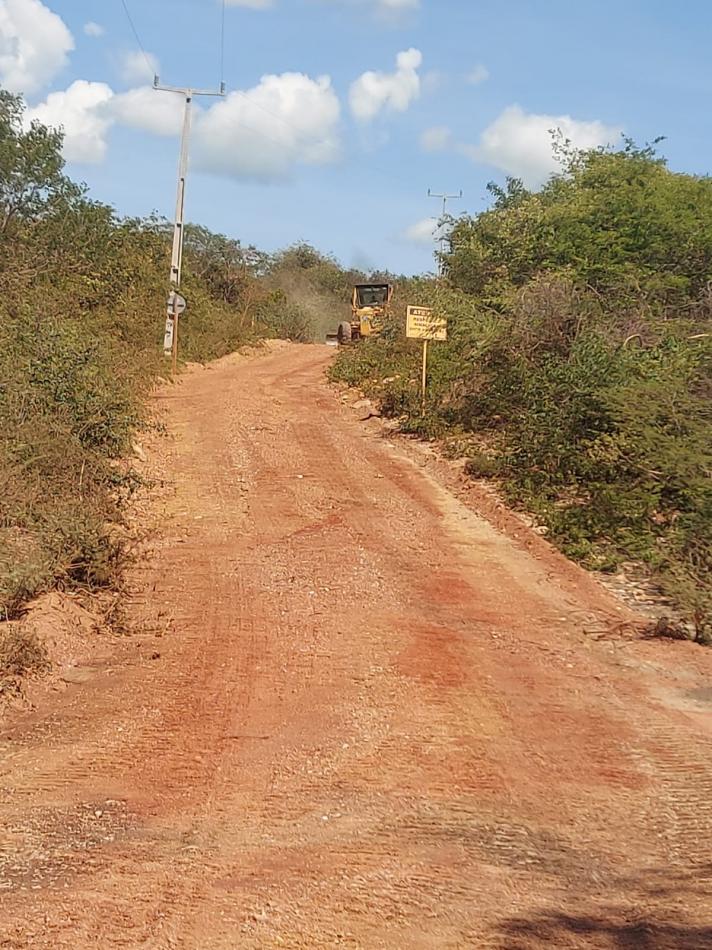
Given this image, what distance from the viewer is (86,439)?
41.6 feet

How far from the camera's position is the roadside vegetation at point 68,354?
351 inches

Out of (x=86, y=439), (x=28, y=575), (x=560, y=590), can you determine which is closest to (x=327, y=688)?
(x=28, y=575)

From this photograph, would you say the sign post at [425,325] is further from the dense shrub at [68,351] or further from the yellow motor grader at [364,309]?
the yellow motor grader at [364,309]

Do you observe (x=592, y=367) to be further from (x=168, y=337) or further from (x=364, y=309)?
(x=364, y=309)

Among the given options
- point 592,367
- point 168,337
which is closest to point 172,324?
point 168,337

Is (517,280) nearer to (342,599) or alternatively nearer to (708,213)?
(708,213)

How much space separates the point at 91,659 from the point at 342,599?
2.40 meters

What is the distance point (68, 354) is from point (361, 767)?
9.65 m

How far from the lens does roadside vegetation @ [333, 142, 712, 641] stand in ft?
36.6

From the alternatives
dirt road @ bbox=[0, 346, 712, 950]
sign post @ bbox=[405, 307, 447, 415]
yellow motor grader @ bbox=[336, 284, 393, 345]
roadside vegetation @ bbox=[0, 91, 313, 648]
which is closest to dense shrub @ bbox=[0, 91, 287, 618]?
roadside vegetation @ bbox=[0, 91, 313, 648]

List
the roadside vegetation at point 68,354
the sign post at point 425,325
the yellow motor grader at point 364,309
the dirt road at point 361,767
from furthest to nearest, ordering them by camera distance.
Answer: the yellow motor grader at point 364,309, the sign post at point 425,325, the roadside vegetation at point 68,354, the dirt road at point 361,767

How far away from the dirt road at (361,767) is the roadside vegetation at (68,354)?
85 cm

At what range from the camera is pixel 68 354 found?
45.6ft

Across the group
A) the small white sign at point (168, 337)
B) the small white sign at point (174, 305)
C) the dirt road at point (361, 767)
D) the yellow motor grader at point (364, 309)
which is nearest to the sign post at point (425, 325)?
the dirt road at point (361, 767)
